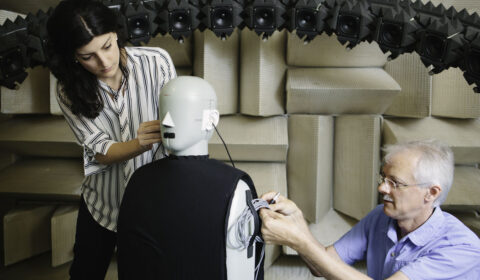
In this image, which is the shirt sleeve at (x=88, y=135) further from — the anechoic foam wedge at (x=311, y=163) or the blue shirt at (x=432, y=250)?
the anechoic foam wedge at (x=311, y=163)

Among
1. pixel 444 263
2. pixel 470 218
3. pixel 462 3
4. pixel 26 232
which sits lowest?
pixel 26 232

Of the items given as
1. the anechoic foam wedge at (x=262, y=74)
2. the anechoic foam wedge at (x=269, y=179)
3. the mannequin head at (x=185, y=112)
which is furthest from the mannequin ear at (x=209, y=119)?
the anechoic foam wedge at (x=269, y=179)

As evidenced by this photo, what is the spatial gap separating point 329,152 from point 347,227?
40 cm

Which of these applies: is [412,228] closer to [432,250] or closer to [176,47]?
[432,250]

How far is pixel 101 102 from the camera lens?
3.75 ft

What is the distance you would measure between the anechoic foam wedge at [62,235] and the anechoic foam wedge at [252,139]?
86 cm

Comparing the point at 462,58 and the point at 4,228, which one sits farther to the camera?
the point at 4,228

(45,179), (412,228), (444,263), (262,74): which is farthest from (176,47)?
(444,263)

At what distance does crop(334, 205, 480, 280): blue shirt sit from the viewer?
987 mm

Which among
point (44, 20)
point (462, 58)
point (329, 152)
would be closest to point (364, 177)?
point (329, 152)

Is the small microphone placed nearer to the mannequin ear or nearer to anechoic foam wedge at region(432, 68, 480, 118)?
the mannequin ear

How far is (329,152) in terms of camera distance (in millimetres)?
1976

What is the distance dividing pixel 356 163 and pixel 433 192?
2.87ft

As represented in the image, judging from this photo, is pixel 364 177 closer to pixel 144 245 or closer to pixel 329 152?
pixel 329 152
